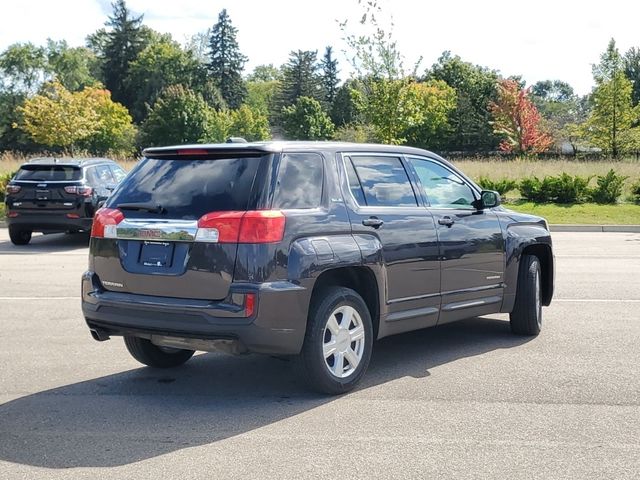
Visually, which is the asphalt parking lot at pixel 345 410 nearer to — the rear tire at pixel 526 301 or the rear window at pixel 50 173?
the rear tire at pixel 526 301

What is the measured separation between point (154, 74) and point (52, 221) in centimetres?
8565

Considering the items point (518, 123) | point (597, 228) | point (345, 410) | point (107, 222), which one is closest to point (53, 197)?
point (107, 222)

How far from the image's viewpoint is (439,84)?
86000 mm

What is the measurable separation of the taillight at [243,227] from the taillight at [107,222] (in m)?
0.75

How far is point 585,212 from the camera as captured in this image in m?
23.3

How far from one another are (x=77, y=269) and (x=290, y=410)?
27.0ft

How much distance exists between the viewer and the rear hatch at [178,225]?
207 inches

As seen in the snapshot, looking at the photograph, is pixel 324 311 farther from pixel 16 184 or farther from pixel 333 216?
pixel 16 184

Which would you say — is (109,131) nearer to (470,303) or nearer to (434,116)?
(434,116)

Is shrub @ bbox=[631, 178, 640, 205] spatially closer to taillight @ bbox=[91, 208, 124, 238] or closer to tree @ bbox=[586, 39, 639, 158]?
tree @ bbox=[586, 39, 639, 158]

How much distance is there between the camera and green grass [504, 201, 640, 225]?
21984 mm

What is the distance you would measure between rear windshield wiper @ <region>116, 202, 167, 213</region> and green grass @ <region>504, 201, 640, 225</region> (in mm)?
17824

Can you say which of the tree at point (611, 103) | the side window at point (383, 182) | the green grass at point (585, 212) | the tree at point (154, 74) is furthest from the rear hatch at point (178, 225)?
the tree at point (154, 74)

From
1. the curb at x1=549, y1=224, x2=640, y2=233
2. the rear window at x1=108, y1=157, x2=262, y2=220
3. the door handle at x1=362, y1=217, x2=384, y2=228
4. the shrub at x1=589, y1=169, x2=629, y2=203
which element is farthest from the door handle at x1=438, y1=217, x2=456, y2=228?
the shrub at x1=589, y1=169, x2=629, y2=203
